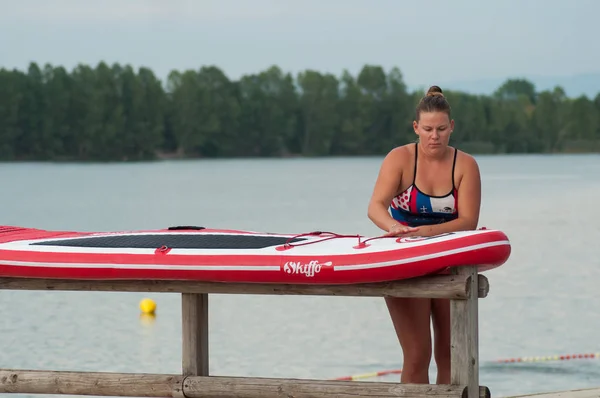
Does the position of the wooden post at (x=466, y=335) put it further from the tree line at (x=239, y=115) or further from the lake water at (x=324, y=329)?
the tree line at (x=239, y=115)

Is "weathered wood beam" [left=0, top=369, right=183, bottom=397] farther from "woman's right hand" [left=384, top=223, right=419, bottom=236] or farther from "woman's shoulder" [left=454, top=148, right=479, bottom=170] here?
"woman's shoulder" [left=454, top=148, right=479, bottom=170]

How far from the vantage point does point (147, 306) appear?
15188mm

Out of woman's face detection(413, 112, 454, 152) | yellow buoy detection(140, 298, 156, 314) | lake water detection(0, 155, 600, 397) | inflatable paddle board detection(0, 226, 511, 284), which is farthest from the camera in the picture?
yellow buoy detection(140, 298, 156, 314)

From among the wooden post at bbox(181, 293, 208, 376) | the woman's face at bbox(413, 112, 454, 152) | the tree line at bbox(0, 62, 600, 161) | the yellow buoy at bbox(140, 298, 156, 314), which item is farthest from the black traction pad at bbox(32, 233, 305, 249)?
the tree line at bbox(0, 62, 600, 161)

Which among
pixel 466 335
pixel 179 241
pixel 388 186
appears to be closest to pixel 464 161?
pixel 388 186

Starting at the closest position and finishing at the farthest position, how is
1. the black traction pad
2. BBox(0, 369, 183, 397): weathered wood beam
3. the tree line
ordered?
the black traction pad → BBox(0, 369, 183, 397): weathered wood beam → the tree line

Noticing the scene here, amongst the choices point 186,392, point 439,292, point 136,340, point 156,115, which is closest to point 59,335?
point 136,340

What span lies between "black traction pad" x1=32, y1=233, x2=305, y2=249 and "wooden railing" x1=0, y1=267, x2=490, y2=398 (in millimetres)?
163

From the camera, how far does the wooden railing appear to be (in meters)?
4.26

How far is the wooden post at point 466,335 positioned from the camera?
4242 millimetres

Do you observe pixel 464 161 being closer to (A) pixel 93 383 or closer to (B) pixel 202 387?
(B) pixel 202 387

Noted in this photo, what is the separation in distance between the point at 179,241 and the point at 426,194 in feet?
3.42

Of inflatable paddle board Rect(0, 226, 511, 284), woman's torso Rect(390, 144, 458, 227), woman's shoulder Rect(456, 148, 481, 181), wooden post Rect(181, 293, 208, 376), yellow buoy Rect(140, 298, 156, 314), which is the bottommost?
yellow buoy Rect(140, 298, 156, 314)

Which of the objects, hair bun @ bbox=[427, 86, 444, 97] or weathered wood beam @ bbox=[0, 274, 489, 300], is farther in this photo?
hair bun @ bbox=[427, 86, 444, 97]
